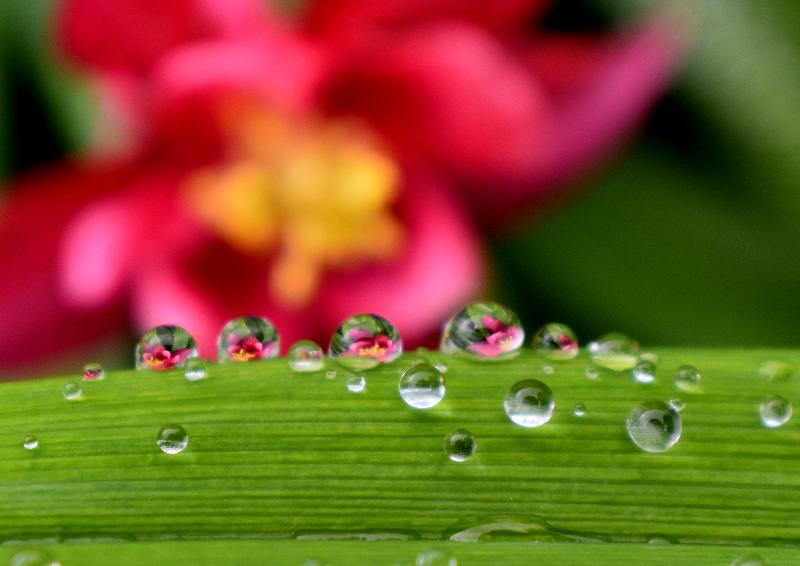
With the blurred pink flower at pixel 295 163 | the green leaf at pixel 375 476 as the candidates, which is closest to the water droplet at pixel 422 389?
the green leaf at pixel 375 476

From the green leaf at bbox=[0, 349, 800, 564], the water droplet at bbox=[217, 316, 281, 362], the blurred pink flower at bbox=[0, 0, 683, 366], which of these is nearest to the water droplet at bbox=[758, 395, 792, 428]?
the green leaf at bbox=[0, 349, 800, 564]

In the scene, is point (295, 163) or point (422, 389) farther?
point (295, 163)

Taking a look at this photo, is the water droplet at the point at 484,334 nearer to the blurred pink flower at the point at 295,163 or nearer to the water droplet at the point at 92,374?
the water droplet at the point at 92,374

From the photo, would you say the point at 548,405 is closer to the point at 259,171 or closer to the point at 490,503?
the point at 490,503

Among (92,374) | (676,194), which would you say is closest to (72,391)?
(92,374)

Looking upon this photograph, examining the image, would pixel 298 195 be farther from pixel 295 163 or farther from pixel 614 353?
pixel 614 353

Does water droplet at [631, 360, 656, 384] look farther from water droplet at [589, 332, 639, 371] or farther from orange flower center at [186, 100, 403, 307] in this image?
orange flower center at [186, 100, 403, 307]
